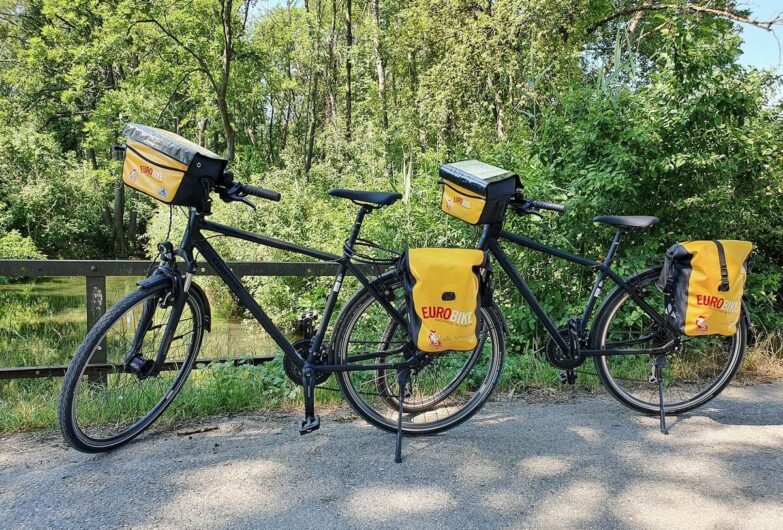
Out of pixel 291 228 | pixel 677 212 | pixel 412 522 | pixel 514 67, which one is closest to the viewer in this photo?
pixel 412 522

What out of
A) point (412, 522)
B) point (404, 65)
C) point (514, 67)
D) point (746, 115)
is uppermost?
point (404, 65)

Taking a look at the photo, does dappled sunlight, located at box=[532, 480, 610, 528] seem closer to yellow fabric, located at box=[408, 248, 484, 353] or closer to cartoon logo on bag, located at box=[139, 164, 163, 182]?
yellow fabric, located at box=[408, 248, 484, 353]

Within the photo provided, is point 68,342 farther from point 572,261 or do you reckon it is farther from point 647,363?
point 647,363

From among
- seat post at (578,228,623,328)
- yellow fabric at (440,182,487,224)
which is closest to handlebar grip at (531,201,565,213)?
yellow fabric at (440,182,487,224)

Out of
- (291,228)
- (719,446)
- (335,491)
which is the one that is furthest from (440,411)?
(291,228)

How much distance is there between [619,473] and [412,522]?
→ 1.08 meters

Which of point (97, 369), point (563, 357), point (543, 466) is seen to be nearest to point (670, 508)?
point (543, 466)

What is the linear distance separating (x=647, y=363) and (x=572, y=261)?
102 cm

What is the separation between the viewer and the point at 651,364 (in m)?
3.46

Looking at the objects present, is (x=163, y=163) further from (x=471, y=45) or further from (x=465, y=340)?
(x=471, y=45)

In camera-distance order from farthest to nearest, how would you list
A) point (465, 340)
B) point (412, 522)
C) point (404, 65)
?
point (404, 65) → point (465, 340) → point (412, 522)

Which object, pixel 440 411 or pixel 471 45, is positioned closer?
pixel 440 411

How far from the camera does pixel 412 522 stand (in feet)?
6.81

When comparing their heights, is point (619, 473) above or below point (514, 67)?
below
